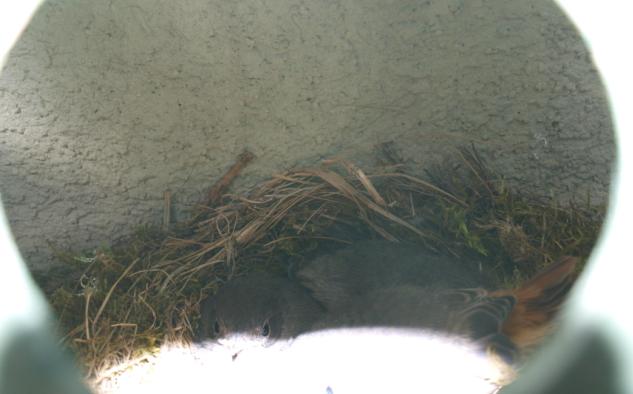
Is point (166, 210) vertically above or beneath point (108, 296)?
above

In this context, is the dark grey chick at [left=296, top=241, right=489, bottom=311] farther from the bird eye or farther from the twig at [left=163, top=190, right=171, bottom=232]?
the twig at [left=163, top=190, right=171, bottom=232]

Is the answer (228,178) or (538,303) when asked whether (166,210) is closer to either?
(228,178)

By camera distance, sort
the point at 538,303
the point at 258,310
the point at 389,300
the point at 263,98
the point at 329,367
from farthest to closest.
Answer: the point at 263,98, the point at 258,310, the point at 389,300, the point at 329,367, the point at 538,303

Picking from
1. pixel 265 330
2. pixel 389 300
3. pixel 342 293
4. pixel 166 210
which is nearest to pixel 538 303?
pixel 389 300

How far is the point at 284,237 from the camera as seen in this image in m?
3.03

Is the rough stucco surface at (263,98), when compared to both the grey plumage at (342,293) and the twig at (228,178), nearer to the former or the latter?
the twig at (228,178)

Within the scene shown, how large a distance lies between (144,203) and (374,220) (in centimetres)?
118

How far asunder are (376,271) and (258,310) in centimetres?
58

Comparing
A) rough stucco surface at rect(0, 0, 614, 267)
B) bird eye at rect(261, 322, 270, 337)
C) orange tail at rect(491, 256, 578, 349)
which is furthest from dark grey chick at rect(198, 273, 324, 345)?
orange tail at rect(491, 256, 578, 349)

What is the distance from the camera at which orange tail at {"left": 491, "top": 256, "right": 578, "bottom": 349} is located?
2.22 meters

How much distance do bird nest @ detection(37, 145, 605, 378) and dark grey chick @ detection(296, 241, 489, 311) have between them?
0.38 ft

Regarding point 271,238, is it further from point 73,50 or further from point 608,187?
point 608,187

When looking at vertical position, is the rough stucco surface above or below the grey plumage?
above

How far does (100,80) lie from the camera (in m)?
2.70
